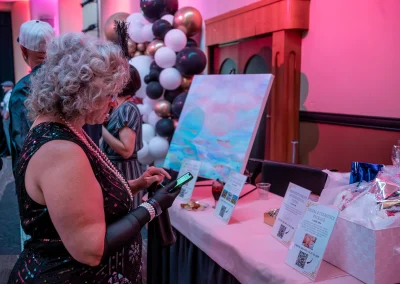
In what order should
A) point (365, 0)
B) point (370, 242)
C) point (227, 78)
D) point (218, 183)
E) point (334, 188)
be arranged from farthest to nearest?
1. point (365, 0)
2. point (227, 78)
3. point (218, 183)
4. point (334, 188)
5. point (370, 242)

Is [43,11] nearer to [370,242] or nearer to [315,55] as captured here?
[315,55]

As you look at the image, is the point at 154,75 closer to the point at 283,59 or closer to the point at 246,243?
the point at 283,59

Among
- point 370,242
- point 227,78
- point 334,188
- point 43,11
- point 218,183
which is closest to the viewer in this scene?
point 370,242

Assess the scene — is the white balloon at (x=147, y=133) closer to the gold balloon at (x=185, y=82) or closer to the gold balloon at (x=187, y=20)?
the gold balloon at (x=185, y=82)

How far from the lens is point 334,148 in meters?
2.98

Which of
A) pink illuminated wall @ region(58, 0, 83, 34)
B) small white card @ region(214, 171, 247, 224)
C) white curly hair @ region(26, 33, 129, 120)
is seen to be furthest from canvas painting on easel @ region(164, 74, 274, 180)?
pink illuminated wall @ region(58, 0, 83, 34)

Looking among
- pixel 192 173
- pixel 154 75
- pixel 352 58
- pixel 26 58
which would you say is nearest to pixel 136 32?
pixel 154 75

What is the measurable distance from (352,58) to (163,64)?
195cm

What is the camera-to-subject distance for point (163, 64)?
4109 mm

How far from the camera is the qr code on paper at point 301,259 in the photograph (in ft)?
3.63

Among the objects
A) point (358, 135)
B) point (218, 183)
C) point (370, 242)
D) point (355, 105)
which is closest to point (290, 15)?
point (355, 105)

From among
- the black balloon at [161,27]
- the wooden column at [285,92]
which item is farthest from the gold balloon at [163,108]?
the wooden column at [285,92]

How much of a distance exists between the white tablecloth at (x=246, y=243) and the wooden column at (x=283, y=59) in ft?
4.70

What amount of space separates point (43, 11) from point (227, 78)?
9.33 m
